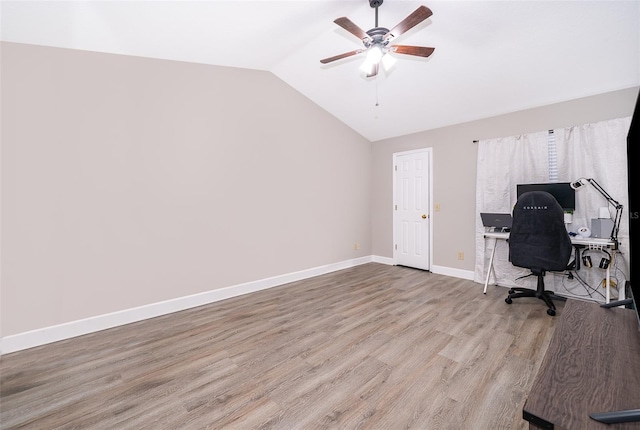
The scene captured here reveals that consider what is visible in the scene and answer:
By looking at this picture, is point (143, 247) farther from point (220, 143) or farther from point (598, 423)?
point (598, 423)

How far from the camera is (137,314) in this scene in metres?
2.83

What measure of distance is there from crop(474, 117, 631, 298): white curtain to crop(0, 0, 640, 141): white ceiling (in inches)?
19.9

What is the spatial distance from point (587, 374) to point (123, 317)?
351 cm

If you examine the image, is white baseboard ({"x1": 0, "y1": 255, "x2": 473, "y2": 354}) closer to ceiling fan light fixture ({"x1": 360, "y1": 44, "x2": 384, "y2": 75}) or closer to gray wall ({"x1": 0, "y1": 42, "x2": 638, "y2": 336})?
gray wall ({"x1": 0, "y1": 42, "x2": 638, "y2": 336})

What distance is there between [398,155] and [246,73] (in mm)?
3023

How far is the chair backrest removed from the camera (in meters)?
2.74

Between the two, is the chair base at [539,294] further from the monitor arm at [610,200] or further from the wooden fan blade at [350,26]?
the wooden fan blade at [350,26]

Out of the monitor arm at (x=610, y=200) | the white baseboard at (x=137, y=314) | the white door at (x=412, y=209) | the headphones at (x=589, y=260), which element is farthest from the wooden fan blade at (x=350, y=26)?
the headphones at (x=589, y=260)

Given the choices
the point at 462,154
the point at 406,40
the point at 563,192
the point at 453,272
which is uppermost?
the point at 406,40

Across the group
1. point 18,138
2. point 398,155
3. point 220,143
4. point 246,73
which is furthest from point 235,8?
point 398,155

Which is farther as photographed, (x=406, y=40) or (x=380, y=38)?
(x=406, y=40)

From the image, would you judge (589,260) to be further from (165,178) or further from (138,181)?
(138,181)

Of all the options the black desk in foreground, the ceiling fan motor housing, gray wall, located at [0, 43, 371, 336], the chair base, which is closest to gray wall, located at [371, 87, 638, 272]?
the chair base

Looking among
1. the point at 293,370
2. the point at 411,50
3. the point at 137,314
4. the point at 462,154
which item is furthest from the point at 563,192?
the point at 137,314
